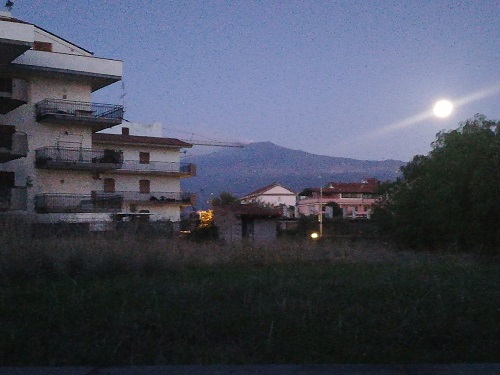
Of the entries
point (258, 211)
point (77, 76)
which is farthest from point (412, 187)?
point (77, 76)

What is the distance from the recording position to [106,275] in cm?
1316

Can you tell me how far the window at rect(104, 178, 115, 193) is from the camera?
49062 mm

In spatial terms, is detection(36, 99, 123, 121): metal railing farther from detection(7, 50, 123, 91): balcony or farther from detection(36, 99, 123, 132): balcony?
detection(7, 50, 123, 91): balcony

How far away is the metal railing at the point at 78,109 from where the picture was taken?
39000 millimetres

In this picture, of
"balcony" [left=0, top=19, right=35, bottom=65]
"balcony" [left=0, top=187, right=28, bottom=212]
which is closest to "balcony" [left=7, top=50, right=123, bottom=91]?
"balcony" [left=0, top=19, right=35, bottom=65]

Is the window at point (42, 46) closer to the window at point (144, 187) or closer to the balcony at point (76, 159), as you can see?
the balcony at point (76, 159)

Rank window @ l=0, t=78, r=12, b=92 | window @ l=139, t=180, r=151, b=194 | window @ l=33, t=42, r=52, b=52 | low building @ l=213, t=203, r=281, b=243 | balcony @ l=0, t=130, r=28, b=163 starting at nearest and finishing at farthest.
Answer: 1. balcony @ l=0, t=130, r=28, b=163
2. window @ l=0, t=78, r=12, b=92
3. window @ l=33, t=42, r=52, b=52
4. low building @ l=213, t=203, r=281, b=243
5. window @ l=139, t=180, r=151, b=194

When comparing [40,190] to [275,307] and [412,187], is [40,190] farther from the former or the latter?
[275,307]

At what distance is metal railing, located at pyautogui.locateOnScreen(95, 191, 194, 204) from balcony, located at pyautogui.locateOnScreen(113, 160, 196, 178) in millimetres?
1595

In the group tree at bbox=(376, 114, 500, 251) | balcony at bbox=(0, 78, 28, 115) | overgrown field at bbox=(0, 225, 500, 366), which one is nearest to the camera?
overgrown field at bbox=(0, 225, 500, 366)

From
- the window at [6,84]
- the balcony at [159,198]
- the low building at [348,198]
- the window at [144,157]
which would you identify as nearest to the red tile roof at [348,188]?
the low building at [348,198]

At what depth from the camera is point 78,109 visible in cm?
4034

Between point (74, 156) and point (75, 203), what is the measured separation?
2988 millimetres

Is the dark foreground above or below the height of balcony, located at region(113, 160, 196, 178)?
below
